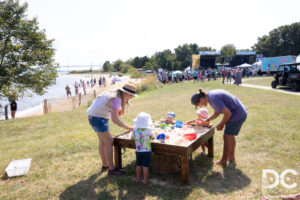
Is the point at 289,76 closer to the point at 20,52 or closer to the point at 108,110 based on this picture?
the point at 108,110

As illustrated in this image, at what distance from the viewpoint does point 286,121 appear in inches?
293

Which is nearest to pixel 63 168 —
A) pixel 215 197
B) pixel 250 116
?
pixel 215 197

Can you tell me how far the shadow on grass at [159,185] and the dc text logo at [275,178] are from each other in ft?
1.00

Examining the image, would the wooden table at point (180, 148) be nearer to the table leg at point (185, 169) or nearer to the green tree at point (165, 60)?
the table leg at point (185, 169)

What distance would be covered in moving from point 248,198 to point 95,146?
4.26 m

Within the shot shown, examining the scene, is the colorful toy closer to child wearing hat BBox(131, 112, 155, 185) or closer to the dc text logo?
child wearing hat BBox(131, 112, 155, 185)

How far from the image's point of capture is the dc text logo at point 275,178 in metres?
3.67

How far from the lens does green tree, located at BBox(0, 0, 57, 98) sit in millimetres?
10062

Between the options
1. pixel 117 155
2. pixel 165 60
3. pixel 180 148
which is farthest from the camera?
pixel 165 60

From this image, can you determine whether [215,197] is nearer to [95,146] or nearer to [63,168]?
[63,168]

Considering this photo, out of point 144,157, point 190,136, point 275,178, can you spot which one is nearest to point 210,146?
point 190,136

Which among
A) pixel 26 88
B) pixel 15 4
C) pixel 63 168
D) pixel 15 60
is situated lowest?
pixel 63 168

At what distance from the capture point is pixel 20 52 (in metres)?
10.5

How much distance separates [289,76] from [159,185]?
53.7 feet
